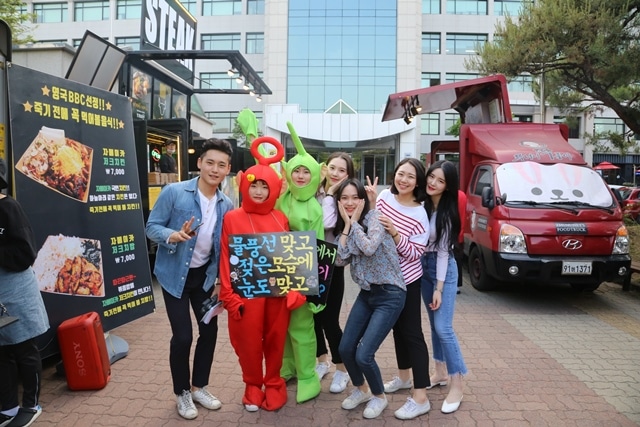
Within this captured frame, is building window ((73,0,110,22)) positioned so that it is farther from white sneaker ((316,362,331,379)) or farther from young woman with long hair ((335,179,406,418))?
young woman with long hair ((335,179,406,418))

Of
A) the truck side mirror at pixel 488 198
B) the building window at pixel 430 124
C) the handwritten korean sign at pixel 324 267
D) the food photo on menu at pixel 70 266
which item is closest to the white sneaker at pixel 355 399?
the handwritten korean sign at pixel 324 267

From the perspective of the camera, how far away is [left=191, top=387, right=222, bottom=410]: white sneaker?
10.8ft

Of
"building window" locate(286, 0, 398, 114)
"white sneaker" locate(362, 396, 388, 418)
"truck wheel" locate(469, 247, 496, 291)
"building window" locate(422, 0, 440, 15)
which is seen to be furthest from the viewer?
"building window" locate(422, 0, 440, 15)

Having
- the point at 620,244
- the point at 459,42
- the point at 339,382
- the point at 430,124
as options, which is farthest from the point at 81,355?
the point at 459,42

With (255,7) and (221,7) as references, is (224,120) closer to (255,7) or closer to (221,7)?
(221,7)

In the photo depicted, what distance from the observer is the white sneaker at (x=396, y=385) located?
3.58 metres

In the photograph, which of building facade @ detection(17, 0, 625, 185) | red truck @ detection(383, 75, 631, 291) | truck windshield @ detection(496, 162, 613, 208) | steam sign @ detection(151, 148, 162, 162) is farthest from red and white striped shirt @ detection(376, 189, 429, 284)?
building facade @ detection(17, 0, 625, 185)

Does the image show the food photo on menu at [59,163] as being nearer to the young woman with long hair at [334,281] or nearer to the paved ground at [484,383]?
the paved ground at [484,383]

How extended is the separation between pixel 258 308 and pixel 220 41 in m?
38.2

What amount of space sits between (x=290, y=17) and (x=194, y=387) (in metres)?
35.1

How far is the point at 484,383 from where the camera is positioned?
380 cm

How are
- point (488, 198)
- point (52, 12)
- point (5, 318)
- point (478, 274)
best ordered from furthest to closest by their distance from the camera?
point (52, 12) → point (478, 274) → point (488, 198) → point (5, 318)

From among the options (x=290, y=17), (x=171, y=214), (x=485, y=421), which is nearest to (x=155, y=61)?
(x=171, y=214)

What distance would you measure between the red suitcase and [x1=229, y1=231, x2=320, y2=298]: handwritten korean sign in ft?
4.39
